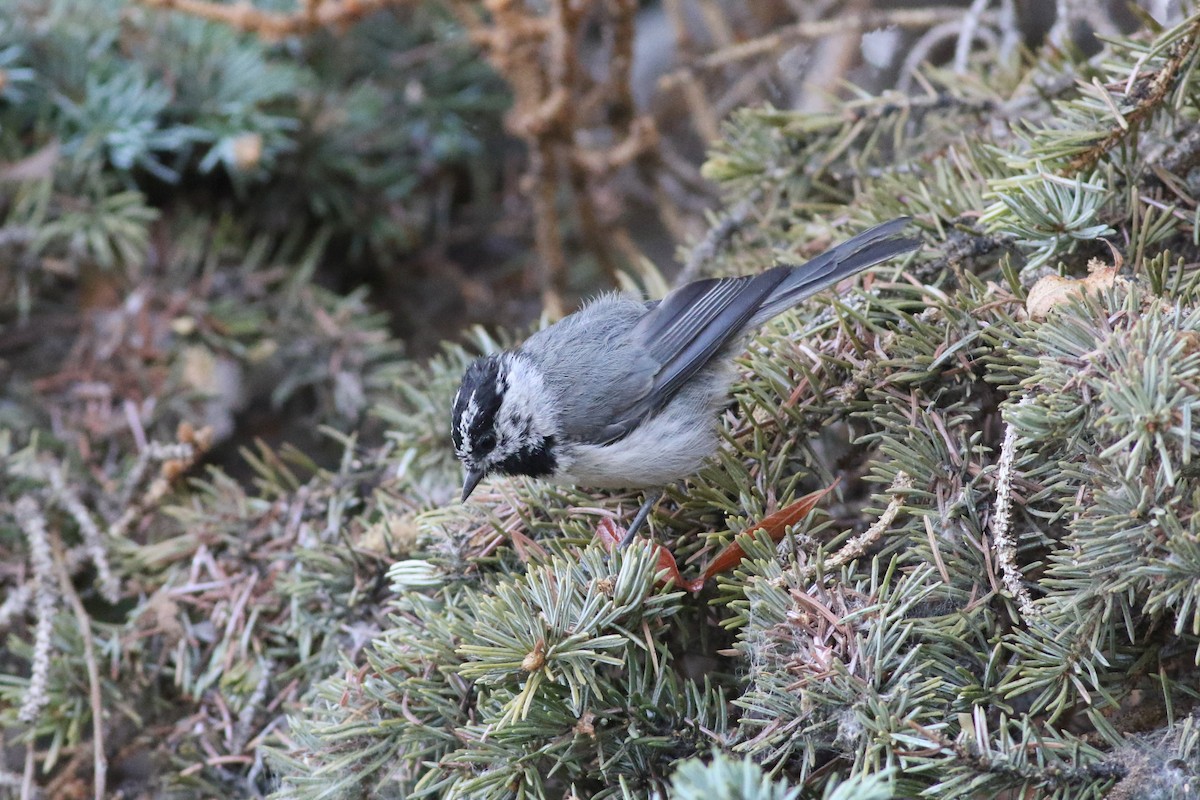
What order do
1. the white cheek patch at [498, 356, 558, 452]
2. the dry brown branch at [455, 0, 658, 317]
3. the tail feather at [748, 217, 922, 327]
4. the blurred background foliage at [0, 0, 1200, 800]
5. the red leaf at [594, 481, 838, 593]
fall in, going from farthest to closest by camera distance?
the dry brown branch at [455, 0, 658, 317] < the white cheek patch at [498, 356, 558, 452] < the tail feather at [748, 217, 922, 327] < the red leaf at [594, 481, 838, 593] < the blurred background foliage at [0, 0, 1200, 800]

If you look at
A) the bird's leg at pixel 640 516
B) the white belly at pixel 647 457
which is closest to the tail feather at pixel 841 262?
the white belly at pixel 647 457

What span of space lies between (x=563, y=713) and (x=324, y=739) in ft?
1.42

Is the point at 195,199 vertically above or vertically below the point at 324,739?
above

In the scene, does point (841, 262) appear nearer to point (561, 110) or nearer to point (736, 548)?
point (736, 548)

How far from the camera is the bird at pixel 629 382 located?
189 centimetres

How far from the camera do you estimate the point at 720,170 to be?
2197 mm

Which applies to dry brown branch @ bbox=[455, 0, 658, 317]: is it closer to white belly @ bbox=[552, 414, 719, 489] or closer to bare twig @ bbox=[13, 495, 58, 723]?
white belly @ bbox=[552, 414, 719, 489]

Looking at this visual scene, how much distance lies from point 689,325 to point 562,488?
50 centimetres

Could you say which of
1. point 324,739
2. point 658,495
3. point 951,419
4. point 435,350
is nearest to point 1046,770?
point 951,419

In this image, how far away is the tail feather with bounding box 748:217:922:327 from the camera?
1775 millimetres

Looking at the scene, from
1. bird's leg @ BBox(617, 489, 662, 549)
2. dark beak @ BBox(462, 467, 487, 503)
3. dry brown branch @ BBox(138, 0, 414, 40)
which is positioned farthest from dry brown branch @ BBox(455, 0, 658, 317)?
bird's leg @ BBox(617, 489, 662, 549)

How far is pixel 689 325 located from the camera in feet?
7.07

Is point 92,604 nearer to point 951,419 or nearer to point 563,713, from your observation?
point 563,713

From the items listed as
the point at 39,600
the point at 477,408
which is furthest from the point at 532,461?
the point at 39,600
